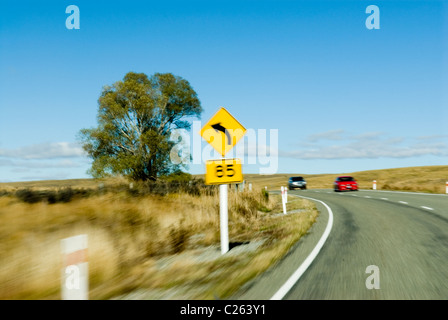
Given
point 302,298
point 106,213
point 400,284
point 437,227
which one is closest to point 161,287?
point 302,298

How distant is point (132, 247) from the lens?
829 cm

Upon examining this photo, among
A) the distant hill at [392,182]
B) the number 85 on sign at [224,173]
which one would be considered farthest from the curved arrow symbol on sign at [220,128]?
the distant hill at [392,182]

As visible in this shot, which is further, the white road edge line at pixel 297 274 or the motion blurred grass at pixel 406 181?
the motion blurred grass at pixel 406 181

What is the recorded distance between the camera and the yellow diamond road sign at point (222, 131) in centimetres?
848

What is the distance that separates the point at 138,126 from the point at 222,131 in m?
31.5

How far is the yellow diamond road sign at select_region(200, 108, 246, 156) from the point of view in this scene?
8.48m

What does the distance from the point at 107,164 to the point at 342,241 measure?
2961cm

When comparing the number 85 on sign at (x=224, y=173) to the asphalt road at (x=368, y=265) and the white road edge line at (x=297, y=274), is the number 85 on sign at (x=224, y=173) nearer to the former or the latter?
the asphalt road at (x=368, y=265)

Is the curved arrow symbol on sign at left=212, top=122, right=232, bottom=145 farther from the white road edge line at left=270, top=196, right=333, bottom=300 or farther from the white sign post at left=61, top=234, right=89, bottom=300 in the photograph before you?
the white sign post at left=61, top=234, right=89, bottom=300

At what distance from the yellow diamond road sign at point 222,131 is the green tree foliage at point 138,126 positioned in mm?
28168

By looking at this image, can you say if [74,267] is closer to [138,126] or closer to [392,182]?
[138,126]

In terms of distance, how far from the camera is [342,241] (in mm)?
9359

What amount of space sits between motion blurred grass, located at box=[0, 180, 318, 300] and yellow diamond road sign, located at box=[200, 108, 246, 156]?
7.47 ft
